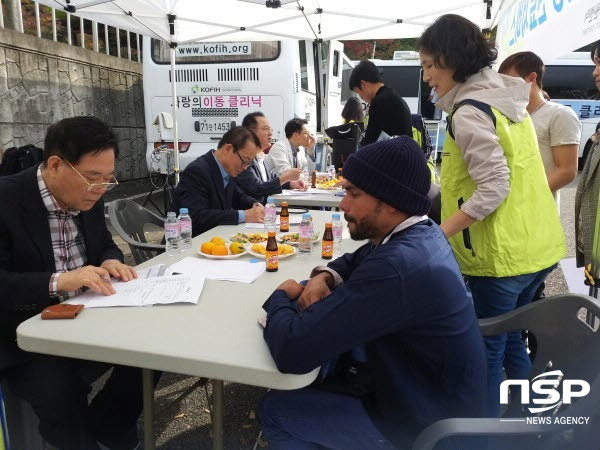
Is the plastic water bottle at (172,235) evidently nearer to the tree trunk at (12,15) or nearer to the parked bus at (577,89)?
the tree trunk at (12,15)

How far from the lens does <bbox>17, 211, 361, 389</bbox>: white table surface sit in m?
1.21

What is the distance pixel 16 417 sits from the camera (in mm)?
1709

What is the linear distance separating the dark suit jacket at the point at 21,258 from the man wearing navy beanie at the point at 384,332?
879 mm

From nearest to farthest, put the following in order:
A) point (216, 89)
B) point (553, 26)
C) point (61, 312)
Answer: point (61, 312), point (553, 26), point (216, 89)

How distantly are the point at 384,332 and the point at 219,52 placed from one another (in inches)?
261

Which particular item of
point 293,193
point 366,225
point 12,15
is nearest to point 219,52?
point 12,15

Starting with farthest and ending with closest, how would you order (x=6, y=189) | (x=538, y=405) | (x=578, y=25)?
(x=578, y=25) → (x=6, y=189) → (x=538, y=405)

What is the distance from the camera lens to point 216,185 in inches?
123

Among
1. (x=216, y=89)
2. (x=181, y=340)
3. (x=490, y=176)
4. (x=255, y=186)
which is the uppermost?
(x=216, y=89)

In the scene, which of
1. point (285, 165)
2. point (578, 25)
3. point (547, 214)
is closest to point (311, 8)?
point (285, 165)

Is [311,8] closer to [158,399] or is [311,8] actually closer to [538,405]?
[158,399]

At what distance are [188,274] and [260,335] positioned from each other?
643mm

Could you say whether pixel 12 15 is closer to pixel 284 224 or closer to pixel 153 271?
pixel 284 224

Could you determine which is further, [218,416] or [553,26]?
[553,26]
